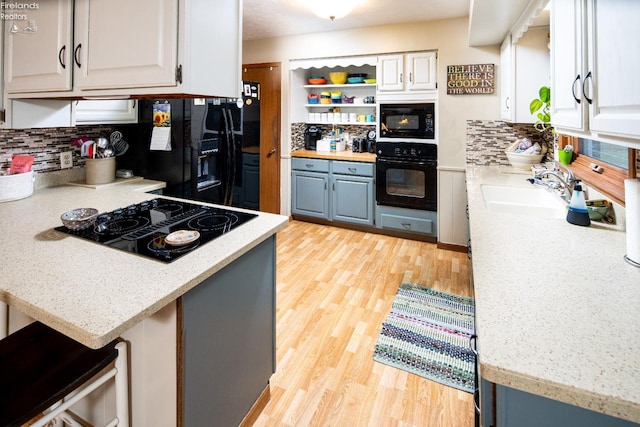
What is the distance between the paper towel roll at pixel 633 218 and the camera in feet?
3.42

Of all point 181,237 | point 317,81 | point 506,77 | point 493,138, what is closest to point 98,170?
point 181,237

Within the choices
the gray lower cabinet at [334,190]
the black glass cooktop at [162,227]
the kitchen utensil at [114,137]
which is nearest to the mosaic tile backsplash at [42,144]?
the kitchen utensil at [114,137]

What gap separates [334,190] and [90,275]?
10.9ft

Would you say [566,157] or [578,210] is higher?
[566,157]

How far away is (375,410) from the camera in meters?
1.58

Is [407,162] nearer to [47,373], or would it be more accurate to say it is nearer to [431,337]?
[431,337]

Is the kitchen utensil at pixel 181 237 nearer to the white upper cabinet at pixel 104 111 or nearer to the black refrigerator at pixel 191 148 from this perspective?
the black refrigerator at pixel 191 148

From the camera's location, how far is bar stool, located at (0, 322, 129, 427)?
2.80ft

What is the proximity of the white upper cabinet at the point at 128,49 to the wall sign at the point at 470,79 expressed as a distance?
2.61 m

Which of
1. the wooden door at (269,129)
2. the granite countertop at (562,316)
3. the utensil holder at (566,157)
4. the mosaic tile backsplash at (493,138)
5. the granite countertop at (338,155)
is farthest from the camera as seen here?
the wooden door at (269,129)

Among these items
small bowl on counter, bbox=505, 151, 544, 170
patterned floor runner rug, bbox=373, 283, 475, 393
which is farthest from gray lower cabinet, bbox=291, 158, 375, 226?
patterned floor runner rug, bbox=373, 283, 475, 393

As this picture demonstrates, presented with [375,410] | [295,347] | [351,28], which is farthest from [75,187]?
[351,28]

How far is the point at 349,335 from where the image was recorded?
7.02 ft

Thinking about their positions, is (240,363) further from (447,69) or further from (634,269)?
(447,69)
